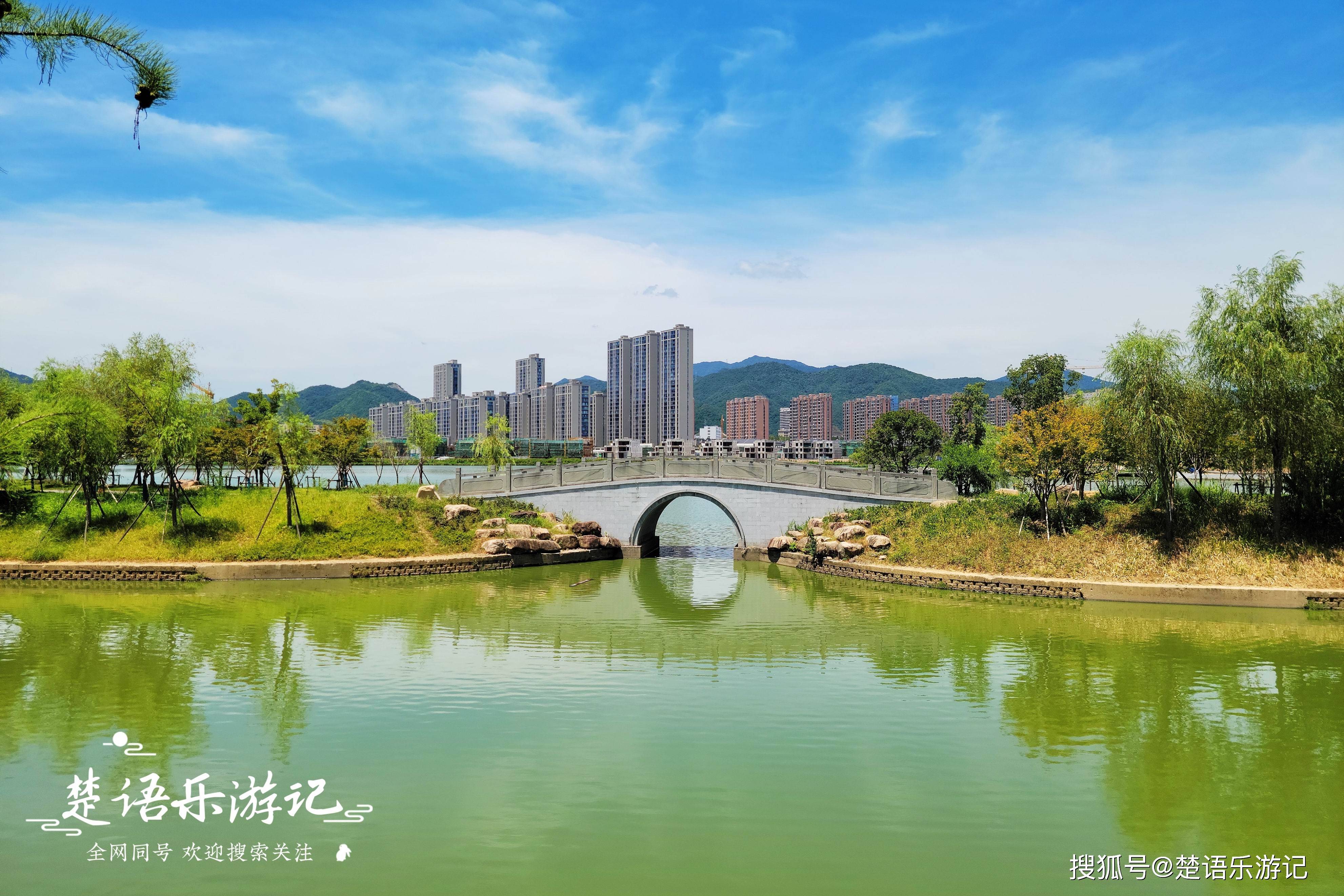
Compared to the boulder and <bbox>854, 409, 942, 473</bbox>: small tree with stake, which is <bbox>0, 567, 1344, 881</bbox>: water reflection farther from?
<bbox>854, 409, 942, 473</bbox>: small tree with stake

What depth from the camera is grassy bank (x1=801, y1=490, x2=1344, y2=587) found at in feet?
73.9

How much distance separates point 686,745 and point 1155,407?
2018cm

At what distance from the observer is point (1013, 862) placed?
304 inches

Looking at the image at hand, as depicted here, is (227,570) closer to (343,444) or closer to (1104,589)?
(343,444)

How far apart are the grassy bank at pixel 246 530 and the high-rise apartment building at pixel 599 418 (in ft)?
487

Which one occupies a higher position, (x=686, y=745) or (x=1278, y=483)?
(x=1278, y=483)

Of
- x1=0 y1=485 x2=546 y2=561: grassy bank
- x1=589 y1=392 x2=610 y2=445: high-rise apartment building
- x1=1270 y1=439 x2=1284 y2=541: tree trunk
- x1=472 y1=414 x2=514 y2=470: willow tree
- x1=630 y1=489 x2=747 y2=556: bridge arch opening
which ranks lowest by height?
x1=630 y1=489 x2=747 y2=556: bridge arch opening

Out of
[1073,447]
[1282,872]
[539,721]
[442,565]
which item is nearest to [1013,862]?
[1282,872]

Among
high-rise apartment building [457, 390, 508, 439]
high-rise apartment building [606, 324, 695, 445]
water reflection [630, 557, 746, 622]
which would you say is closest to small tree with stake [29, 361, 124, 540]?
water reflection [630, 557, 746, 622]

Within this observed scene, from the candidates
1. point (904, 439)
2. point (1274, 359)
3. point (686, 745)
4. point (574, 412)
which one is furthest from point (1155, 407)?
point (574, 412)

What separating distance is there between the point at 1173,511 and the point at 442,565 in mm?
24394

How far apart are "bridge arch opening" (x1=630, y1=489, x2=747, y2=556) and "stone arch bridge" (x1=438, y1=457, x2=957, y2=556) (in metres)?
0.10

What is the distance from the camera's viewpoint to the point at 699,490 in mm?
33188

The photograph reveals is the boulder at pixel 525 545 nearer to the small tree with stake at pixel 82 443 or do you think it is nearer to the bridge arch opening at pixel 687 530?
the bridge arch opening at pixel 687 530
